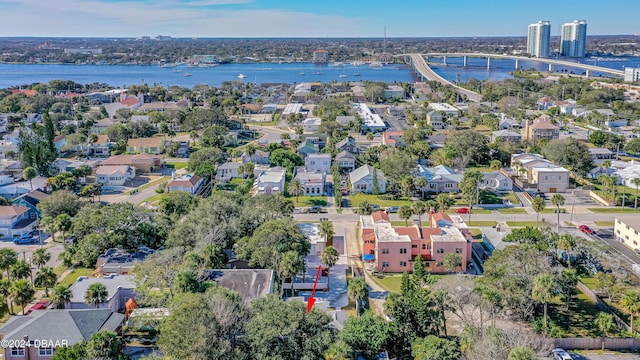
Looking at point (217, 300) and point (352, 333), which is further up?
point (217, 300)

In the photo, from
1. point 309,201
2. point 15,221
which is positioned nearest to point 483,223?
point 309,201

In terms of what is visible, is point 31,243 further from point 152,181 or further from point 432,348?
point 432,348

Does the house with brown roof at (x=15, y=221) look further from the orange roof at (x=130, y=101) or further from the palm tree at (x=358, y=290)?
the orange roof at (x=130, y=101)

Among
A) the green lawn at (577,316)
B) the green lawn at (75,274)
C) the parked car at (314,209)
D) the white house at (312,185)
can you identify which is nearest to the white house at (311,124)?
the white house at (312,185)

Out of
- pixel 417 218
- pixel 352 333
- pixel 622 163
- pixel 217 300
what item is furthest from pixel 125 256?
pixel 622 163

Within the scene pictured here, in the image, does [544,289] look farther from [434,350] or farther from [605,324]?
[434,350]
